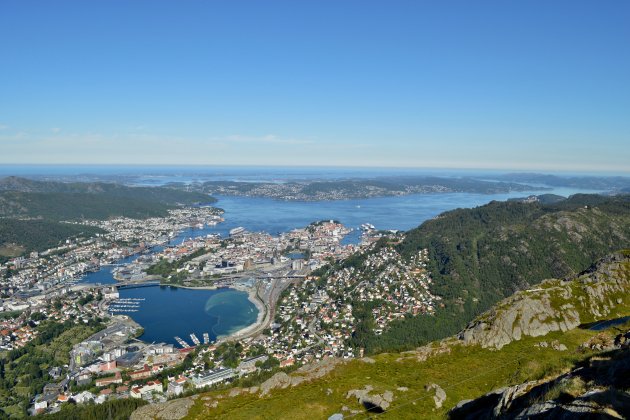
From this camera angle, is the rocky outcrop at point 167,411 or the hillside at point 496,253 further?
the hillside at point 496,253

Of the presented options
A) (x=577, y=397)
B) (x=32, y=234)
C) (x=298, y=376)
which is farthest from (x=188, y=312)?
(x=32, y=234)

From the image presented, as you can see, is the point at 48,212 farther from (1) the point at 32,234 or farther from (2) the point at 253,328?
(2) the point at 253,328

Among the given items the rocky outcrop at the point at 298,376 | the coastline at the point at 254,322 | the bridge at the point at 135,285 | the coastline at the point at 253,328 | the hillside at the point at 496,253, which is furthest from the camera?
the bridge at the point at 135,285

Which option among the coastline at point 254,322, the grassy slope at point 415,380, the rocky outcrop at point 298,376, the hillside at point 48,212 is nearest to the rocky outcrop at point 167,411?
the grassy slope at point 415,380

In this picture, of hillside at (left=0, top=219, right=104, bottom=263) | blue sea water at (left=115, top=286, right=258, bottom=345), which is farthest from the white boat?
blue sea water at (left=115, top=286, right=258, bottom=345)

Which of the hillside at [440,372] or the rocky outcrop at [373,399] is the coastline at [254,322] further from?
the rocky outcrop at [373,399]

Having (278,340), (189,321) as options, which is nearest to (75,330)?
(189,321)

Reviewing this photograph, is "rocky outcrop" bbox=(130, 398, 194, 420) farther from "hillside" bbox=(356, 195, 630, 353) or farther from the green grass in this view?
"hillside" bbox=(356, 195, 630, 353)
